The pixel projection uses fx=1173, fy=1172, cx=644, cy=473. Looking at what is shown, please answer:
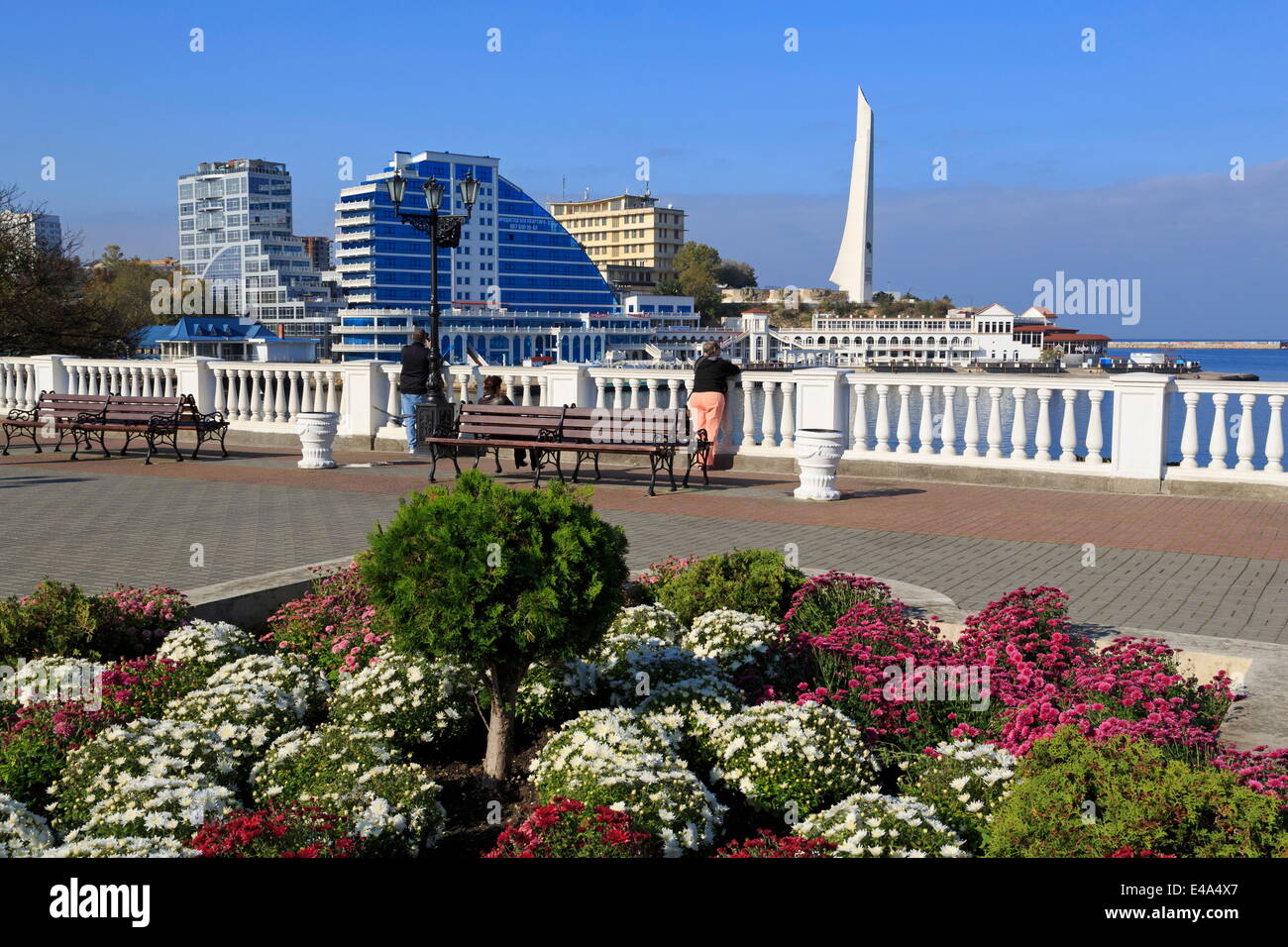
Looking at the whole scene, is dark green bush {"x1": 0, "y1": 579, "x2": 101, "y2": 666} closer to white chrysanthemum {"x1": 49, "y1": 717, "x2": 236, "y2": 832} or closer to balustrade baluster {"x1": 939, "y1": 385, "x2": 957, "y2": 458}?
white chrysanthemum {"x1": 49, "y1": 717, "x2": 236, "y2": 832}

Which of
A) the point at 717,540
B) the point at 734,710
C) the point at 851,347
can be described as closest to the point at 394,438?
the point at 717,540

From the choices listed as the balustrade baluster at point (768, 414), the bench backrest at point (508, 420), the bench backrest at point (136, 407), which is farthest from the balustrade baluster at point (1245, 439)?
the bench backrest at point (136, 407)

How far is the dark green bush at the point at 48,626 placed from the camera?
19.1ft

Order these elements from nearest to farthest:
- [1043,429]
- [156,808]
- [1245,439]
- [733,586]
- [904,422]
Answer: [156,808], [733,586], [1245,439], [1043,429], [904,422]

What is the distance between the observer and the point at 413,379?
18016mm

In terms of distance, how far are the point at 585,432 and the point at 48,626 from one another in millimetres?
8810

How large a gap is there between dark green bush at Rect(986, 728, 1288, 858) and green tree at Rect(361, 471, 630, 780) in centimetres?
170

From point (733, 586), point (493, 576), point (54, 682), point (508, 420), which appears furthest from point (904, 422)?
point (54, 682)

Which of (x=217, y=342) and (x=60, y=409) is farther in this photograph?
(x=217, y=342)

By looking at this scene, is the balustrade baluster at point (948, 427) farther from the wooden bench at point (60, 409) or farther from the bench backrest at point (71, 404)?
the bench backrest at point (71, 404)

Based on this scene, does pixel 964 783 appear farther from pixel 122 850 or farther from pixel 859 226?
pixel 859 226

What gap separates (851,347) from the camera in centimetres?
18125

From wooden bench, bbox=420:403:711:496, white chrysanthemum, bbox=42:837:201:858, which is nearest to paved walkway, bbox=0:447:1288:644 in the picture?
wooden bench, bbox=420:403:711:496
